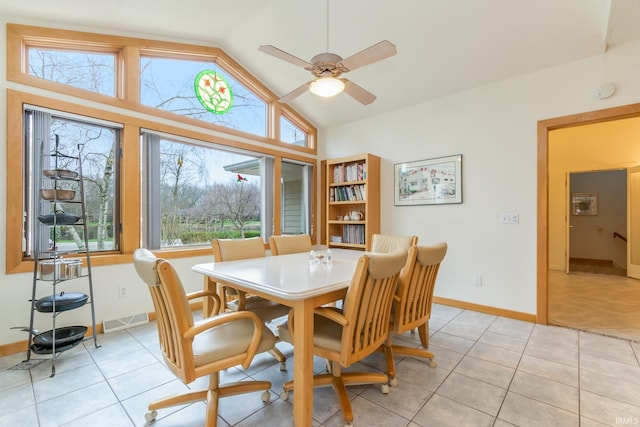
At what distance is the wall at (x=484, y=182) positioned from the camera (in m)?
2.57

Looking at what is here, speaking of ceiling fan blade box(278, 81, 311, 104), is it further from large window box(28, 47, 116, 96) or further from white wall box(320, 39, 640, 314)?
white wall box(320, 39, 640, 314)

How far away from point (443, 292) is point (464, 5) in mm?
3076

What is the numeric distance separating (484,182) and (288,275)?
8.84ft

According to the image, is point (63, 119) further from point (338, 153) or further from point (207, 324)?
point (338, 153)

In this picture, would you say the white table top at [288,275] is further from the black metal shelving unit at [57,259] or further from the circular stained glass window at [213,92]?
the circular stained glass window at [213,92]

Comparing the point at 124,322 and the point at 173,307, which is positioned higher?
the point at 173,307

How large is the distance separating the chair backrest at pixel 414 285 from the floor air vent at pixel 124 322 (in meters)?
2.55

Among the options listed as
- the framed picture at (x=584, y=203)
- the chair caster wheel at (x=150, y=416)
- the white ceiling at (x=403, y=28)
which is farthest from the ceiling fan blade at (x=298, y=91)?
the framed picture at (x=584, y=203)

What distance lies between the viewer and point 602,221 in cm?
588

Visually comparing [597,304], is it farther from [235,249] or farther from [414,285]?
[235,249]

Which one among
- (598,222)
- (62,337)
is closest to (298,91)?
(62,337)

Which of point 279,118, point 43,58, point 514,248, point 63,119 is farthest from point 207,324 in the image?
point 279,118

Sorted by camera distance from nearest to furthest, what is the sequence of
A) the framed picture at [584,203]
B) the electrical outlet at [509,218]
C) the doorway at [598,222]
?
the electrical outlet at [509,218]
the doorway at [598,222]
the framed picture at [584,203]

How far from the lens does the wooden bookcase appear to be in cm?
408
